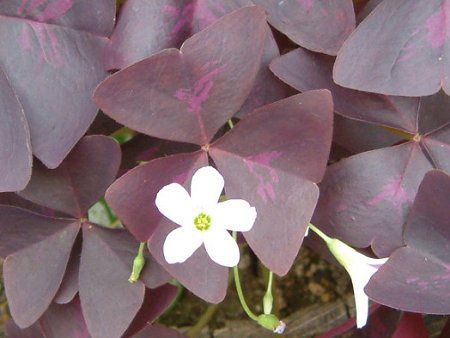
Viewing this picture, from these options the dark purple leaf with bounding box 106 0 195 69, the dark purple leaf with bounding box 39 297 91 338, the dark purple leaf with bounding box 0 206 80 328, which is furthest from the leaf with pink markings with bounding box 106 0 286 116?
the dark purple leaf with bounding box 39 297 91 338

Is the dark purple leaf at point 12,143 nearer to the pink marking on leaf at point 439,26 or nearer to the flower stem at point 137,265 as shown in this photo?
the flower stem at point 137,265

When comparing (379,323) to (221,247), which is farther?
(379,323)

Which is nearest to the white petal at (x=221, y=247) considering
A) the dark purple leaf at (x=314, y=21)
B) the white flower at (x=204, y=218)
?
the white flower at (x=204, y=218)

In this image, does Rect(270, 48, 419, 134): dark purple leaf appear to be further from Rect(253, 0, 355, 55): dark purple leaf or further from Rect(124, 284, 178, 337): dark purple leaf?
Rect(124, 284, 178, 337): dark purple leaf

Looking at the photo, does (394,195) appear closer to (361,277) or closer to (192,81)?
(361,277)

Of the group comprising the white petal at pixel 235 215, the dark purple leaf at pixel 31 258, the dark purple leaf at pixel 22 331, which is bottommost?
the dark purple leaf at pixel 22 331

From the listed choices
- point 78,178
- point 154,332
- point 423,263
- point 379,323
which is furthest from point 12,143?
point 379,323

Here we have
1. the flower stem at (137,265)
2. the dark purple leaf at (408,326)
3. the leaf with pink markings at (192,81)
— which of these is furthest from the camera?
the dark purple leaf at (408,326)
